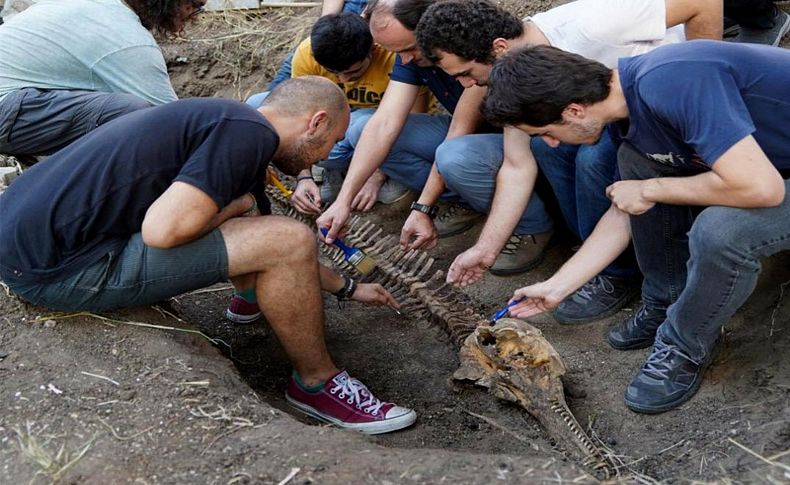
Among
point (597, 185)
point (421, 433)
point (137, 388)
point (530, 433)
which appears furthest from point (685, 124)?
point (137, 388)

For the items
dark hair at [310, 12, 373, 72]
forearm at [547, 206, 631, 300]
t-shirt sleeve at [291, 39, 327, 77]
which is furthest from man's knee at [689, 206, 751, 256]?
t-shirt sleeve at [291, 39, 327, 77]

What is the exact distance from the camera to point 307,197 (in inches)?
203

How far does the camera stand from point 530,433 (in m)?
3.38

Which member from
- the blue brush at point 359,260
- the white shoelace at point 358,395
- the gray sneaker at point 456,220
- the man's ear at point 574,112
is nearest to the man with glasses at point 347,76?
the gray sneaker at point 456,220

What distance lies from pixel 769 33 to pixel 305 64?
2653mm

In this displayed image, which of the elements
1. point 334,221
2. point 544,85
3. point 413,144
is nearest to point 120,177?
point 334,221

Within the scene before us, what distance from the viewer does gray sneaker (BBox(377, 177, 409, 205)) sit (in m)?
5.50

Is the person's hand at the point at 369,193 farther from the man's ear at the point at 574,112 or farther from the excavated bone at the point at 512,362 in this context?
the man's ear at the point at 574,112

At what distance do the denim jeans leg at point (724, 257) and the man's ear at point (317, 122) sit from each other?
4.78 feet

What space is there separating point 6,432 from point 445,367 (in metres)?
1.90

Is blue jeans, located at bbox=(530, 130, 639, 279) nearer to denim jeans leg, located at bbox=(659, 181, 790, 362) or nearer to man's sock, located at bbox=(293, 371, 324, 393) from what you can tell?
denim jeans leg, located at bbox=(659, 181, 790, 362)

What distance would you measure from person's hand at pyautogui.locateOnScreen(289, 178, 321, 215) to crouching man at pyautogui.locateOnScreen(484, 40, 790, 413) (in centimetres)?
196

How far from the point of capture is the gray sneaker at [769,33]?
15.7 feet

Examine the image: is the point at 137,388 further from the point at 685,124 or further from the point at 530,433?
the point at 685,124
